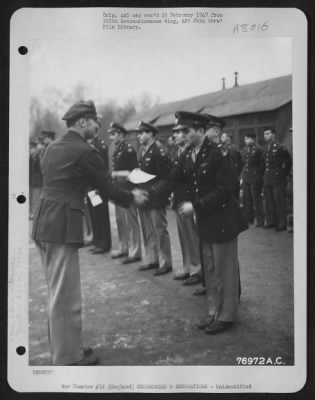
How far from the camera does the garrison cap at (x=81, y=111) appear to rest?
1377 millimetres

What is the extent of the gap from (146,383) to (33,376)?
0.45m

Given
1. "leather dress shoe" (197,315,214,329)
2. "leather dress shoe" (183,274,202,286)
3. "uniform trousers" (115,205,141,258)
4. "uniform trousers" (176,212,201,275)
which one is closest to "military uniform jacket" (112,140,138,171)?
"uniform trousers" (115,205,141,258)

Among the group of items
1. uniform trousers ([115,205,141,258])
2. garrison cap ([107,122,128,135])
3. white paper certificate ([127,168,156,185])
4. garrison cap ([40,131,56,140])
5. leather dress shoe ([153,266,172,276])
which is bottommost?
leather dress shoe ([153,266,172,276])

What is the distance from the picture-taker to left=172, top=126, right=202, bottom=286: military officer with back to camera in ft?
4.55

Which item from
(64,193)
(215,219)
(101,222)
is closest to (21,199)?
(64,193)

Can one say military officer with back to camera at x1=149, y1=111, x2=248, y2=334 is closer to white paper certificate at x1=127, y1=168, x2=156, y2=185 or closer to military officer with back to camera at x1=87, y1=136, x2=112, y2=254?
white paper certificate at x1=127, y1=168, x2=156, y2=185

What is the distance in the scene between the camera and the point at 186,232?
1.39 m

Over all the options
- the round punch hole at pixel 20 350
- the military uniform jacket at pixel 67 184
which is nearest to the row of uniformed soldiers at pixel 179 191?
the military uniform jacket at pixel 67 184

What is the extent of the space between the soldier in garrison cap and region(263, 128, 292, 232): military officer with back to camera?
15.3 inches

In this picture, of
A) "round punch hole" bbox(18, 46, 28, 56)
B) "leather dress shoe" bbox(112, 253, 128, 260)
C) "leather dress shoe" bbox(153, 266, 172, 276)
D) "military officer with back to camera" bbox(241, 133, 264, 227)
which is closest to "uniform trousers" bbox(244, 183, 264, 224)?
"military officer with back to camera" bbox(241, 133, 264, 227)

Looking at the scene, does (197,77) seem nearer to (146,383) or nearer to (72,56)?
(72,56)

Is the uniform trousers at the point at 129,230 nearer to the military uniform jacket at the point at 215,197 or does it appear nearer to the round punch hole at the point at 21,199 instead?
the military uniform jacket at the point at 215,197

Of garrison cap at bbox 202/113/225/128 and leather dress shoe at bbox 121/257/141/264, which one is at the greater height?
garrison cap at bbox 202/113/225/128

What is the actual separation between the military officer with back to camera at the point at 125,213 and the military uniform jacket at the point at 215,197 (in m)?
0.25
